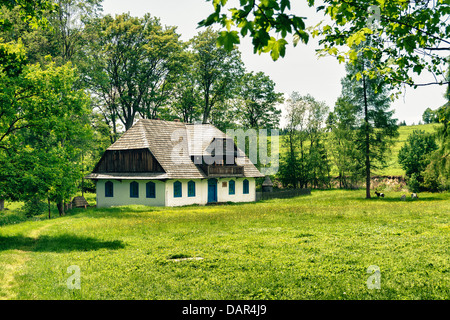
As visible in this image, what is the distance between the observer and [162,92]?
5100cm

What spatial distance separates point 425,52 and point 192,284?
7.80 meters

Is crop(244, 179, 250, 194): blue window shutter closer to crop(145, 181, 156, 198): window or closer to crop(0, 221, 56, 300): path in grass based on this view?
crop(145, 181, 156, 198): window

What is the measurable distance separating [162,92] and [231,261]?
4467 centimetres

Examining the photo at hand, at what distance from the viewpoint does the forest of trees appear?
26.1 feet

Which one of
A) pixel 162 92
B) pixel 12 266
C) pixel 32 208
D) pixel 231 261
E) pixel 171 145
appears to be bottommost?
pixel 32 208

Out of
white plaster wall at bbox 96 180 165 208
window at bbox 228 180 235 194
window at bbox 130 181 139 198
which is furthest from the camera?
window at bbox 228 180 235 194

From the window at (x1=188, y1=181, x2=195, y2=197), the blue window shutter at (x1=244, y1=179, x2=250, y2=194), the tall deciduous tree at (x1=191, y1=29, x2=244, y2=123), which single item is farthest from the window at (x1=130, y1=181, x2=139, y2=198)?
the tall deciduous tree at (x1=191, y1=29, x2=244, y2=123)

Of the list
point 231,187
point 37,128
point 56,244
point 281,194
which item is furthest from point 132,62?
point 56,244

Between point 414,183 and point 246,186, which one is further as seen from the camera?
point 414,183

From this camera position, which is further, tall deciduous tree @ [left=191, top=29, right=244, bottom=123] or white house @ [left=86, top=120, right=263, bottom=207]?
tall deciduous tree @ [left=191, top=29, right=244, bottom=123]

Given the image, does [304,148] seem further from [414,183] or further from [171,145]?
[171,145]

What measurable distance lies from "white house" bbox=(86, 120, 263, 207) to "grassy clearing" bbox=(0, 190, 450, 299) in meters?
16.2

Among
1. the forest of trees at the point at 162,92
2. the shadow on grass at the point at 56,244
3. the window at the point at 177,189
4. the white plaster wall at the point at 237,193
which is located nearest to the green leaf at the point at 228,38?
the forest of trees at the point at 162,92
